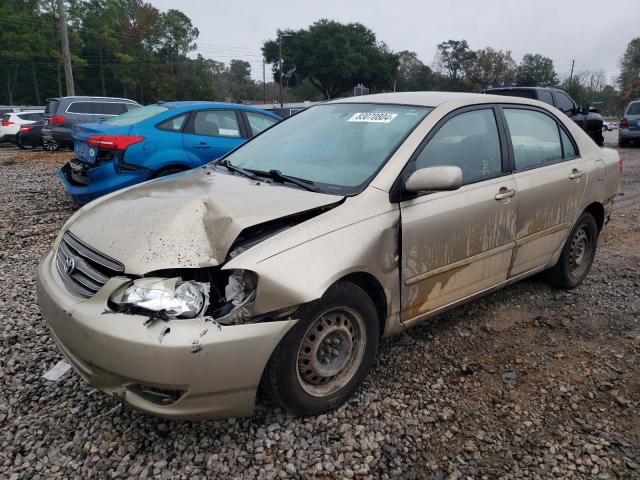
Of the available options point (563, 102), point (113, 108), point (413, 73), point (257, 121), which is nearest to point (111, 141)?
point (257, 121)

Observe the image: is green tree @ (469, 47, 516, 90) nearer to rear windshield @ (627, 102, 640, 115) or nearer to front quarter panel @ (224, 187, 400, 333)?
rear windshield @ (627, 102, 640, 115)

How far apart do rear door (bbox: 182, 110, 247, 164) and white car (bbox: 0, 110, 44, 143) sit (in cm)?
1356

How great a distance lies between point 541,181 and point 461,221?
3.33 ft

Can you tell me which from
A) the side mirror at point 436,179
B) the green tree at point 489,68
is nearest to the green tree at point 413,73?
the green tree at point 489,68

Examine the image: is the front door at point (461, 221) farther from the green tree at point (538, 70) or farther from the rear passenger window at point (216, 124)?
the green tree at point (538, 70)

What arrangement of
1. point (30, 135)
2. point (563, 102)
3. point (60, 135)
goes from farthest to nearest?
point (30, 135)
point (60, 135)
point (563, 102)

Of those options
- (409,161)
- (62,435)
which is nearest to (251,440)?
(62,435)

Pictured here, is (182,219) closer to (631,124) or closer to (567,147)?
(567,147)

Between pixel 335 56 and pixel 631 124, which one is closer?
pixel 631 124

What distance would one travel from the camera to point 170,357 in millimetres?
2082

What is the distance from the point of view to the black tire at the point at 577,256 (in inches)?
166

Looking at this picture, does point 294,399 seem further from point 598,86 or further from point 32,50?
point 598,86

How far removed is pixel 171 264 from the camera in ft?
7.53

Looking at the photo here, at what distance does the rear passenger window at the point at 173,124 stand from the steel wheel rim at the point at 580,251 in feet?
15.8
